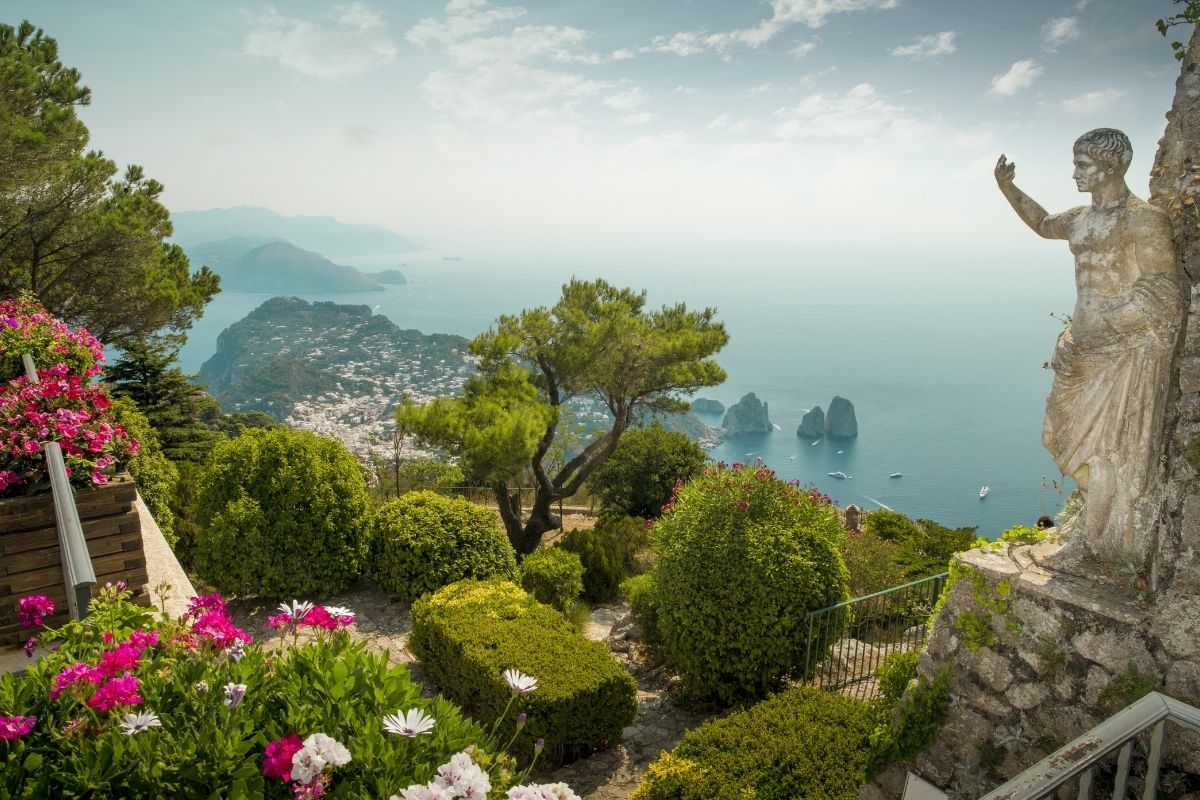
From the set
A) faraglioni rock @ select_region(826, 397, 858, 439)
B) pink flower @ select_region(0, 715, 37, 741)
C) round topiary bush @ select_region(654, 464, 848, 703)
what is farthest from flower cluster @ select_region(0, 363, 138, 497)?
faraglioni rock @ select_region(826, 397, 858, 439)

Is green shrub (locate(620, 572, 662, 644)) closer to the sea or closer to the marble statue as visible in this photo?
the sea

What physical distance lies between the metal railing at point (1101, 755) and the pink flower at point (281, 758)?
2.04m

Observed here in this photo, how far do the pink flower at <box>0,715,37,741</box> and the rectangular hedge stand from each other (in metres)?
3.61

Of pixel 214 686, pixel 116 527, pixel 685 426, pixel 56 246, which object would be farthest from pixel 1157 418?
pixel 685 426

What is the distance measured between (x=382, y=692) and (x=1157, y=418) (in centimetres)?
379

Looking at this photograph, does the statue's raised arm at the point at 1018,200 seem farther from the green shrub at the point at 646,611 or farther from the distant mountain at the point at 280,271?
the distant mountain at the point at 280,271

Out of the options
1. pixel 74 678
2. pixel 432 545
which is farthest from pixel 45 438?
pixel 432 545

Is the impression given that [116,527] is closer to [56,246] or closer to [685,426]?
[56,246]

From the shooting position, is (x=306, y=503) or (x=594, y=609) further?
(x=594, y=609)

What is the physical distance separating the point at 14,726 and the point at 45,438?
9.60ft

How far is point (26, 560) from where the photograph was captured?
13.9 feet

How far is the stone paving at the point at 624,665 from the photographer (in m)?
6.05

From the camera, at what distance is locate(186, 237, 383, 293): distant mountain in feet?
526

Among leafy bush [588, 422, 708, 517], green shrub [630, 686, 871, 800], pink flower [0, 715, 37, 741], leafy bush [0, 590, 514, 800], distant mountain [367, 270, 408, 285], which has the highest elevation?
distant mountain [367, 270, 408, 285]
